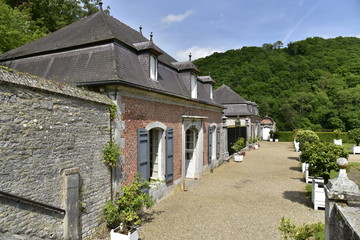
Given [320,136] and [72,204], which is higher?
[320,136]

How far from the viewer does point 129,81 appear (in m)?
6.57

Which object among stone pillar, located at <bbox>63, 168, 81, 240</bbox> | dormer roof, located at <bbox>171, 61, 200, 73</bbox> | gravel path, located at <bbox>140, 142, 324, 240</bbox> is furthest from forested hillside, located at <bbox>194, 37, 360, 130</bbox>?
stone pillar, located at <bbox>63, 168, 81, 240</bbox>

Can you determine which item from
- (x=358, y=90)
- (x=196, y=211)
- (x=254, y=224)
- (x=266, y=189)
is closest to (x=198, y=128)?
(x=266, y=189)

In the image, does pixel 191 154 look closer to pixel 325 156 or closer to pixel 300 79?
pixel 325 156

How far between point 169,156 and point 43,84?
566cm

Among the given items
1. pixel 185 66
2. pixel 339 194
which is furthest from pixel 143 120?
pixel 339 194

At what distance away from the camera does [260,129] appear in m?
37.8

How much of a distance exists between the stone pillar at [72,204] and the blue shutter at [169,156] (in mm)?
4228

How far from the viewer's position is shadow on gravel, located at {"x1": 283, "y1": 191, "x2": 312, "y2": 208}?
329 inches

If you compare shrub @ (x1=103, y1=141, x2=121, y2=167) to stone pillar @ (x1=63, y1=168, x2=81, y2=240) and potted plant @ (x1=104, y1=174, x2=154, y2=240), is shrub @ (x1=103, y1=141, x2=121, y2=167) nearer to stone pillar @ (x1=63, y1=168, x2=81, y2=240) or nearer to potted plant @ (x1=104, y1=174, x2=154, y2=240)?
potted plant @ (x1=104, y1=174, x2=154, y2=240)

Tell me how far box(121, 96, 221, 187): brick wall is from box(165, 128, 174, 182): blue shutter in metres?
0.37

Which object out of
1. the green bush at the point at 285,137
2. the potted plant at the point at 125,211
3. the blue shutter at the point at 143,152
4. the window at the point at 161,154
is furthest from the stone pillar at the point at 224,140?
the green bush at the point at 285,137

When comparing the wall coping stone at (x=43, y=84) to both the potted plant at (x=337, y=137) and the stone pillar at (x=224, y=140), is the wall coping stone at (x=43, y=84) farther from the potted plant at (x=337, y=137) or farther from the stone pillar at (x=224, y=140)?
the potted plant at (x=337, y=137)

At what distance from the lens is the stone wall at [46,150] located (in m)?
3.81
